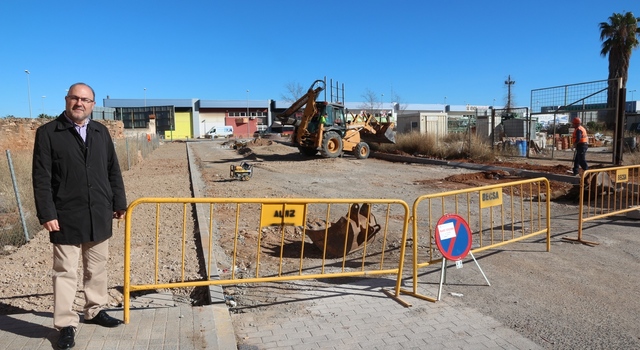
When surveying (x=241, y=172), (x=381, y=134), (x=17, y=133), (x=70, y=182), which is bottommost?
(x=241, y=172)

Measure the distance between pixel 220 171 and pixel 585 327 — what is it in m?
15.9

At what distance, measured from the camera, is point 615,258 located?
634cm

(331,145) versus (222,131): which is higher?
(222,131)

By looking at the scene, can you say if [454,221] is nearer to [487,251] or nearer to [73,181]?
[487,251]

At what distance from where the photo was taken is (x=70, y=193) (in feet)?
11.6

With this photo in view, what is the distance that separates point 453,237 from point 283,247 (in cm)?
281

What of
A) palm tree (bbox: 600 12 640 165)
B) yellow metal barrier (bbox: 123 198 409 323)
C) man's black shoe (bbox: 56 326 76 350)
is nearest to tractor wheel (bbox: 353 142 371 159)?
yellow metal barrier (bbox: 123 198 409 323)

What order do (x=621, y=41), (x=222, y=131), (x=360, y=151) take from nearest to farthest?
1. (x=360, y=151)
2. (x=621, y=41)
3. (x=222, y=131)

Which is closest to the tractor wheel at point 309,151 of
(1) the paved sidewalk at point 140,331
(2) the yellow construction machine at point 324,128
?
(2) the yellow construction machine at point 324,128

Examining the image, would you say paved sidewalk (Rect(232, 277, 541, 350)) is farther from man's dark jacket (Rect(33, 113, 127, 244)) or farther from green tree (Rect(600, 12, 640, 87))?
green tree (Rect(600, 12, 640, 87))

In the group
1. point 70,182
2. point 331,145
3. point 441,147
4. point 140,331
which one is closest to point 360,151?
point 331,145

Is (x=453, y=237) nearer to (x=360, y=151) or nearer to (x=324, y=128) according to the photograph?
(x=324, y=128)

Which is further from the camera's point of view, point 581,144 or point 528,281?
point 581,144

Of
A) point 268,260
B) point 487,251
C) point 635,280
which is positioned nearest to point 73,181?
point 268,260
